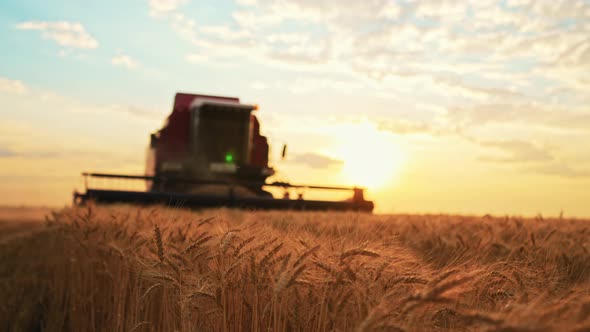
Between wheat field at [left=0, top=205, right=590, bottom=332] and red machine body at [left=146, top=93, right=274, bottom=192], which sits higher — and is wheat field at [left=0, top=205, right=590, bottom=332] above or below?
below

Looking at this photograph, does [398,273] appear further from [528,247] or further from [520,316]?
[528,247]

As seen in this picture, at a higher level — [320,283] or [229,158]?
[229,158]

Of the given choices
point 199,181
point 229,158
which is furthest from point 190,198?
point 229,158

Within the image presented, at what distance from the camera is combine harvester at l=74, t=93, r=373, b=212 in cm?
1391

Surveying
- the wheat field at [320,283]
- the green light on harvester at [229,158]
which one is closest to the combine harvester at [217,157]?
the green light on harvester at [229,158]

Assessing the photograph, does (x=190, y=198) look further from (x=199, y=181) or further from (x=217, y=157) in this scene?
(x=217, y=157)

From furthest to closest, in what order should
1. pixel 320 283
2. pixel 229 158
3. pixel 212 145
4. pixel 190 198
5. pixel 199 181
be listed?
pixel 212 145 → pixel 229 158 → pixel 199 181 → pixel 190 198 → pixel 320 283

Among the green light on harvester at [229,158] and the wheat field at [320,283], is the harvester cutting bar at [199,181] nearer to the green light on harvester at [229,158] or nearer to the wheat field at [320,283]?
the green light on harvester at [229,158]

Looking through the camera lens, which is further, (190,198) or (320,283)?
(190,198)

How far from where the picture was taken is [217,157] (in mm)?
15555

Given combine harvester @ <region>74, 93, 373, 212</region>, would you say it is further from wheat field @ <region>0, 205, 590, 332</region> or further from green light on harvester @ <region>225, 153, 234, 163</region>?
wheat field @ <region>0, 205, 590, 332</region>

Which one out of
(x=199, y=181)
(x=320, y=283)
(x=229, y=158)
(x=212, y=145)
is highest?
(x=212, y=145)

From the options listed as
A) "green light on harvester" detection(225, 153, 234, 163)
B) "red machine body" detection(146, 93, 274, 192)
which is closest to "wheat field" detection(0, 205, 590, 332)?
"red machine body" detection(146, 93, 274, 192)

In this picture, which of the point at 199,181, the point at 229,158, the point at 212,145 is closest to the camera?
the point at 199,181
